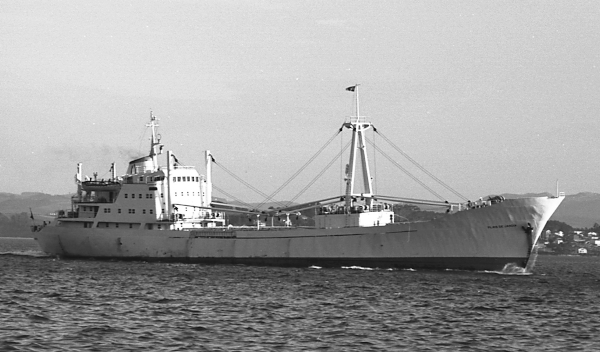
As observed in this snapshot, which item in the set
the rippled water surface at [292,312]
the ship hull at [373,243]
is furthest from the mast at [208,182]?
the rippled water surface at [292,312]

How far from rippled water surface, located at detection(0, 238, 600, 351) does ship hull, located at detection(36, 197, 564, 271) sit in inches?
185

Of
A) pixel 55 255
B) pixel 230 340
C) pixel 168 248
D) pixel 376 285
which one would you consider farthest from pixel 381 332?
pixel 55 255

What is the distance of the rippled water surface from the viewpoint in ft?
80.5

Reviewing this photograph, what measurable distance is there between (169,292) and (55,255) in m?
36.7

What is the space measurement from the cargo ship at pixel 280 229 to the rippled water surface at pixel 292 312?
493 cm

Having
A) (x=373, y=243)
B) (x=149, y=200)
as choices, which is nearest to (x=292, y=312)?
(x=373, y=243)

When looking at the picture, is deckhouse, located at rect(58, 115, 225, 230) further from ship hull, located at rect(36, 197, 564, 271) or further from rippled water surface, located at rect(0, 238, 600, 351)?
rippled water surface, located at rect(0, 238, 600, 351)

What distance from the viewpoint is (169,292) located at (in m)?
37.4

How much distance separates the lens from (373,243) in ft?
182

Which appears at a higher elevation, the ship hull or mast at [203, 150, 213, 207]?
mast at [203, 150, 213, 207]

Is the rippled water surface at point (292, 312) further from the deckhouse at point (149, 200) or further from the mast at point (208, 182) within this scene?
the mast at point (208, 182)

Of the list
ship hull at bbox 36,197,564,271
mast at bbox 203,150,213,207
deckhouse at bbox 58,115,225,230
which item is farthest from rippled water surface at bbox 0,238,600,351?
mast at bbox 203,150,213,207

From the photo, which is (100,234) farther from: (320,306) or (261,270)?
(320,306)

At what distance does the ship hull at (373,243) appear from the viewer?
5247 centimetres
